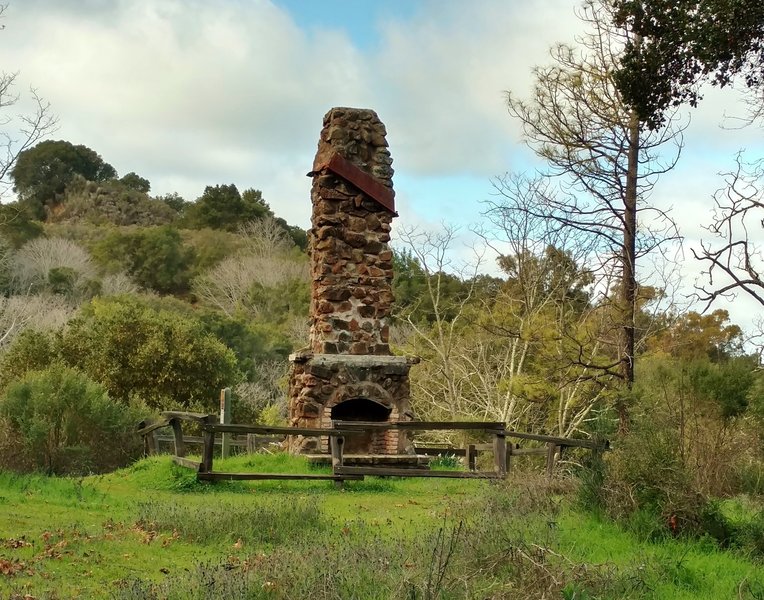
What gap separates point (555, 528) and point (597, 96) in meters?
9.66

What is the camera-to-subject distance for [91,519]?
1036 centimetres

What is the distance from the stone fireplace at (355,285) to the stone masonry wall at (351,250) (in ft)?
0.06

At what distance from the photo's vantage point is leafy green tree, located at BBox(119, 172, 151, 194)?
8700 centimetres

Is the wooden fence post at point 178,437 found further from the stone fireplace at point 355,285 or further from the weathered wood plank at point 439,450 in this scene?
the weathered wood plank at point 439,450

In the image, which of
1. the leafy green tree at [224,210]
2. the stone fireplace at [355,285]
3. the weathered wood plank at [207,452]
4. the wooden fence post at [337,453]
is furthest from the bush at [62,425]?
the leafy green tree at [224,210]

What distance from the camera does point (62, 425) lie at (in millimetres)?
17734

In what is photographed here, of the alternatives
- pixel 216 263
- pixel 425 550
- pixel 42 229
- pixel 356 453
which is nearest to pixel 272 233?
pixel 216 263

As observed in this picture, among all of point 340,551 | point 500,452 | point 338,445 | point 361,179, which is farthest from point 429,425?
point 340,551

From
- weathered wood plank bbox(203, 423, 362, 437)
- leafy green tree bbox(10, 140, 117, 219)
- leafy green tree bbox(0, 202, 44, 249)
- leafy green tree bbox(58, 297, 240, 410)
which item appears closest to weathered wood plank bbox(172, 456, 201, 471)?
weathered wood plank bbox(203, 423, 362, 437)

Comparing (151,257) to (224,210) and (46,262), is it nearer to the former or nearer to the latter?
(46,262)

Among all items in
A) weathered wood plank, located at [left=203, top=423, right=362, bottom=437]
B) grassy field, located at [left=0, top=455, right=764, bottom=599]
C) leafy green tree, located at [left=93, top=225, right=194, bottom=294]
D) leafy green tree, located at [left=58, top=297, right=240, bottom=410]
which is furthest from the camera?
leafy green tree, located at [left=93, top=225, right=194, bottom=294]

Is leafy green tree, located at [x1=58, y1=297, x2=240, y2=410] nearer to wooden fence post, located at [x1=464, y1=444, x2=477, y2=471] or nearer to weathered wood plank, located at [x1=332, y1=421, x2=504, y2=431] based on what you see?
wooden fence post, located at [x1=464, y1=444, x2=477, y2=471]

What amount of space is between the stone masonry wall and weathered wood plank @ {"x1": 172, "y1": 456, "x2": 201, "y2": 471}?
3.73 m

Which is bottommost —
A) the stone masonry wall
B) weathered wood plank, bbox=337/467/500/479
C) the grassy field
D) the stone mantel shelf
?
the grassy field
